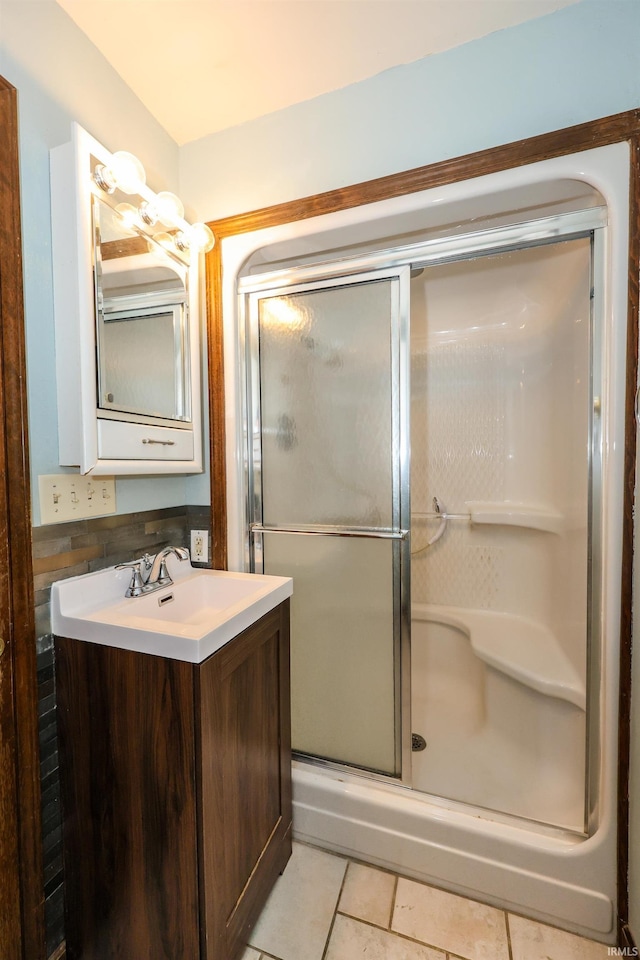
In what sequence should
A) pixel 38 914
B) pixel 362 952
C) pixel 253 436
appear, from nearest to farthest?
pixel 38 914
pixel 362 952
pixel 253 436

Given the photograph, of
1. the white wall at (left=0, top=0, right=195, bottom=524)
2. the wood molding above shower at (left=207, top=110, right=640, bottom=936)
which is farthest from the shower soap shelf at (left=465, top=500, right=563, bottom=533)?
the white wall at (left=0, top=0, right=195, bottom=524)

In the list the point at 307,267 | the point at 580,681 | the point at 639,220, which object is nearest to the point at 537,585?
the point at 580,681

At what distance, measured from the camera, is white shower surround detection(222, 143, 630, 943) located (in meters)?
1.06

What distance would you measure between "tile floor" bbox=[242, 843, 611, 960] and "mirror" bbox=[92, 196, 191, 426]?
151 cm

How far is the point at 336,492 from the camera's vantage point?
57.1 inches

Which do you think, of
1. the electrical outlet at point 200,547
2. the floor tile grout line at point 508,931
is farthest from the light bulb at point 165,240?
the floor tile grout line at point 508,931

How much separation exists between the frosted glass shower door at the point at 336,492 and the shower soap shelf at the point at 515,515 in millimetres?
914

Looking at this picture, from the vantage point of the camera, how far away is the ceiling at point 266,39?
1.04m

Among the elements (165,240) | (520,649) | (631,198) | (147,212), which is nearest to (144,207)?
(147,212)

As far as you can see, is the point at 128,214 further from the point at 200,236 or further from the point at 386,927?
the point at 386,927

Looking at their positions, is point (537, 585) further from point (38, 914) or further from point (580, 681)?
point (38, 914)

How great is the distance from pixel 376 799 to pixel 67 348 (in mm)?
1662

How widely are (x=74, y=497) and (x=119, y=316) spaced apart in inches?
20.4

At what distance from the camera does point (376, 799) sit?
51.5 inches
